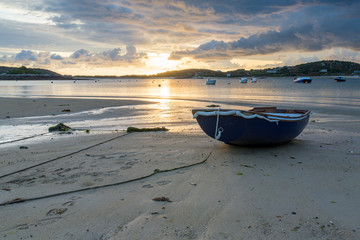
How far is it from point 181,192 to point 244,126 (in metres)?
2.72

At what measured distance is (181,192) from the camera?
15.4 feet

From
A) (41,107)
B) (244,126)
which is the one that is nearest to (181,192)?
(244,126)

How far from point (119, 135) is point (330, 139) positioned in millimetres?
6571

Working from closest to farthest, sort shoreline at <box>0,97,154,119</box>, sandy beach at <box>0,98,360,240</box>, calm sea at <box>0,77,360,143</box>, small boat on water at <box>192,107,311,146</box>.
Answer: sandy beach at <box>0,98,360,240</box> < small boat on water at <box>192,107,311,146</box> < calm sea at <box>0,77,360,143</box> < shoreline at <box>0,97,154,119</box>

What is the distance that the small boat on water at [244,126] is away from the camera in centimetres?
669

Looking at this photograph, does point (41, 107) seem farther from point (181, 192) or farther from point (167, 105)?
point (181, 192)

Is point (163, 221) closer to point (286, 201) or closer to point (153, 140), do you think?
point (286, 201)

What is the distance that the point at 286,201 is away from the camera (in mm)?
4324

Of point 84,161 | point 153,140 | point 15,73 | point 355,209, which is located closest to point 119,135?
point 153,140

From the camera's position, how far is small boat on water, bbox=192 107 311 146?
6688mm

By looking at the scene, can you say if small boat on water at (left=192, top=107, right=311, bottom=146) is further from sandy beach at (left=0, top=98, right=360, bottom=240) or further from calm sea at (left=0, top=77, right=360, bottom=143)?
calm sea at (left=0, top=77, right=360, bottom=143)

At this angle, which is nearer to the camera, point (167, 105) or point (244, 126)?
point (244, 126)

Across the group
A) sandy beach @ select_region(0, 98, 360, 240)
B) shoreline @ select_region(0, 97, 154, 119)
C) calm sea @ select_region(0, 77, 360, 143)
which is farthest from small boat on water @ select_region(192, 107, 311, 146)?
shoreline @ select_region(0, 97, 154, 119)

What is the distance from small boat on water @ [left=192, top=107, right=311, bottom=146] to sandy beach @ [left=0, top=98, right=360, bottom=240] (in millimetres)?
313
